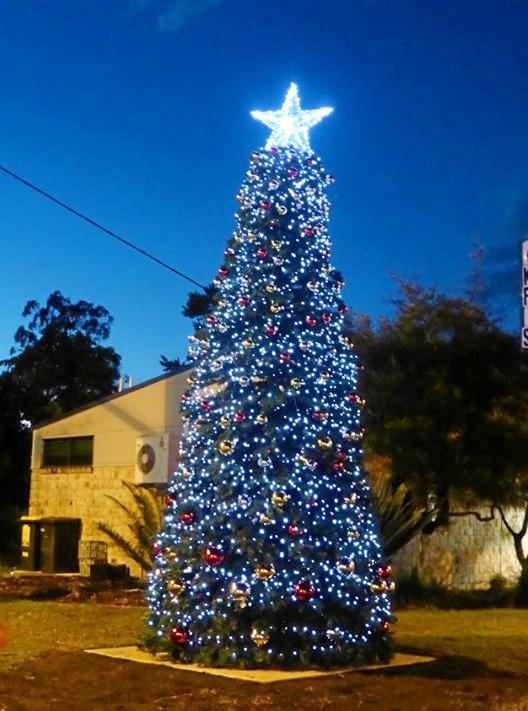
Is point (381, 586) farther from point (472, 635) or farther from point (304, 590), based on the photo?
point (472, 635)

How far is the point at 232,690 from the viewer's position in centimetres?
941

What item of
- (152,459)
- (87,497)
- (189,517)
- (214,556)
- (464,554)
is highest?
(152,459)

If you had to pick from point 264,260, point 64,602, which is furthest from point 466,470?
point 264,260

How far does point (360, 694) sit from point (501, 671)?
224 centimetres

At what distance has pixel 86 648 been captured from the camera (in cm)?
1202

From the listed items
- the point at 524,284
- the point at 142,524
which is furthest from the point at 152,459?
the point at 524,284

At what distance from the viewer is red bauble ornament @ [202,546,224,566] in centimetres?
1066

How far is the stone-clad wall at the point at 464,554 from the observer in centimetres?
1975

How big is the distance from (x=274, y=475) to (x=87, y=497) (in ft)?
47.2

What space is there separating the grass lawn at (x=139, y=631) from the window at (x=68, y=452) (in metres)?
7.43

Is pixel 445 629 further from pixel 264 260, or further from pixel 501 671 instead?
pixel 264 260

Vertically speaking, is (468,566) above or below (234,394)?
below

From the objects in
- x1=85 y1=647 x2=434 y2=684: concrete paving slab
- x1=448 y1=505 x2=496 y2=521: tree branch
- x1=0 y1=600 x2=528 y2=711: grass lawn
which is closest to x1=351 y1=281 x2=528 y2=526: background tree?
x1=448 y1=505 x2=496 y2=521: tree branch

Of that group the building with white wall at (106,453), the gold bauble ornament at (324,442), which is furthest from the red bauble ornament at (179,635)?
the building with white wall at (106,453)
